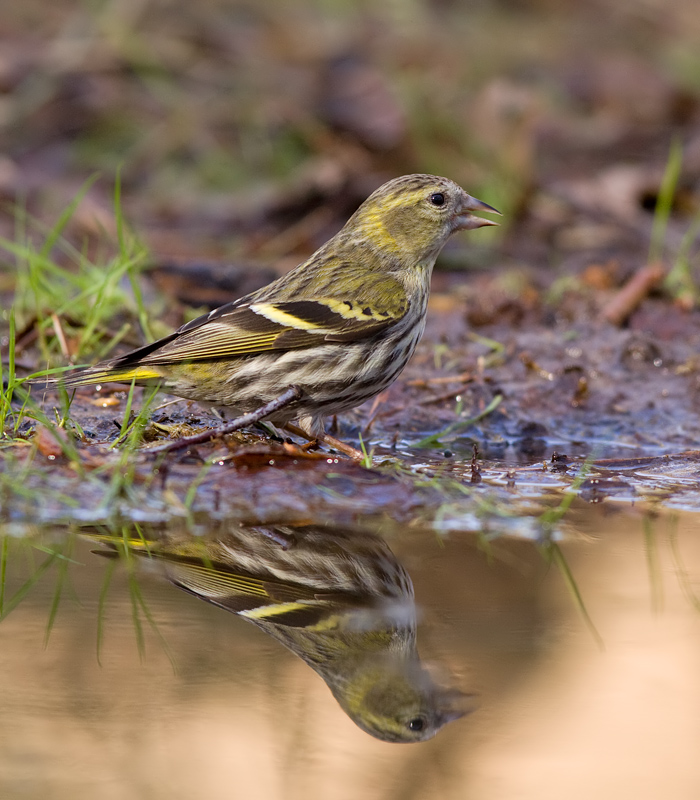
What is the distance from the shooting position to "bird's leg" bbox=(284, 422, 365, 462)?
457 cm

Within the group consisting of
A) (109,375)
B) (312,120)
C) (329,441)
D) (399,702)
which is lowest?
(329,441)

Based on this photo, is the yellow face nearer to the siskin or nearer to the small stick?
the siskin

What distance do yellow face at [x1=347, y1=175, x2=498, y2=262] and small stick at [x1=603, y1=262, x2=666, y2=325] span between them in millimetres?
1513

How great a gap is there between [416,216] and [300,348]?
1083 millimetres

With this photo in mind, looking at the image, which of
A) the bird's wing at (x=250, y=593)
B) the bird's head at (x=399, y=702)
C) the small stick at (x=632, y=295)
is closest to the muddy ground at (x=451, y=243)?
the small stick at (x=632, y=295)

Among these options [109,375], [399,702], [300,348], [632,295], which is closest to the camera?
[399,702]

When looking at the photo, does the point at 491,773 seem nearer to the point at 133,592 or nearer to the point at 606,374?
the point at 133,592

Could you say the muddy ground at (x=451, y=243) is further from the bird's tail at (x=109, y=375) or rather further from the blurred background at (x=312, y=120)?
the bird's tail at (x=109, y=375)

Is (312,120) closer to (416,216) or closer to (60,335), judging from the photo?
(416,216)

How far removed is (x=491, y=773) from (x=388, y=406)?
3.22 metres

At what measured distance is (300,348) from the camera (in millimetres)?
4688

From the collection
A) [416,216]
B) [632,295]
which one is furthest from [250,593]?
[632,295]

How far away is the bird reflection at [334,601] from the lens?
2744mm

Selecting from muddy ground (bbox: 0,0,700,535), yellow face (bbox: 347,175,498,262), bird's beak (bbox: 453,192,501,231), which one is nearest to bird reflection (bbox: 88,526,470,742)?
muddy ground (bbox: 0,0,700,535)
